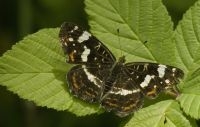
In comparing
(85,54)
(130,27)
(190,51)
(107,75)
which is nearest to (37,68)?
(85,54)

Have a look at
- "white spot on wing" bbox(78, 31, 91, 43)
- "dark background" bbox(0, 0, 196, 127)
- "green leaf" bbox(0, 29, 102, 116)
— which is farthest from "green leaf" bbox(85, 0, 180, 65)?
"dark background" bbox(0, 0, 196, 127)

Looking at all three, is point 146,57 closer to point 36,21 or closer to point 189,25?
point 189,25

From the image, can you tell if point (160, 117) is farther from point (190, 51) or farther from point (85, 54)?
point (85, 54)

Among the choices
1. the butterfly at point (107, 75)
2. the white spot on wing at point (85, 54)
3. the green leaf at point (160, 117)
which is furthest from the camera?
the white spot on wing at point (85, 54)

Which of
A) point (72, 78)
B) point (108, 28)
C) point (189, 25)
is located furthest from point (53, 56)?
point (189, 25)

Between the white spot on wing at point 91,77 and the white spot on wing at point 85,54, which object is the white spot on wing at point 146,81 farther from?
the white spot on wing at point 85,54

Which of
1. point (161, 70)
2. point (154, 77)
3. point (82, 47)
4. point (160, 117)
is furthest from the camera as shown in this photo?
point (82, 47)

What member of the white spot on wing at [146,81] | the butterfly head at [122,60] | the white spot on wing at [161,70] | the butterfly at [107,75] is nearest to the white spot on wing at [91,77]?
the butterfly at [107,75]
